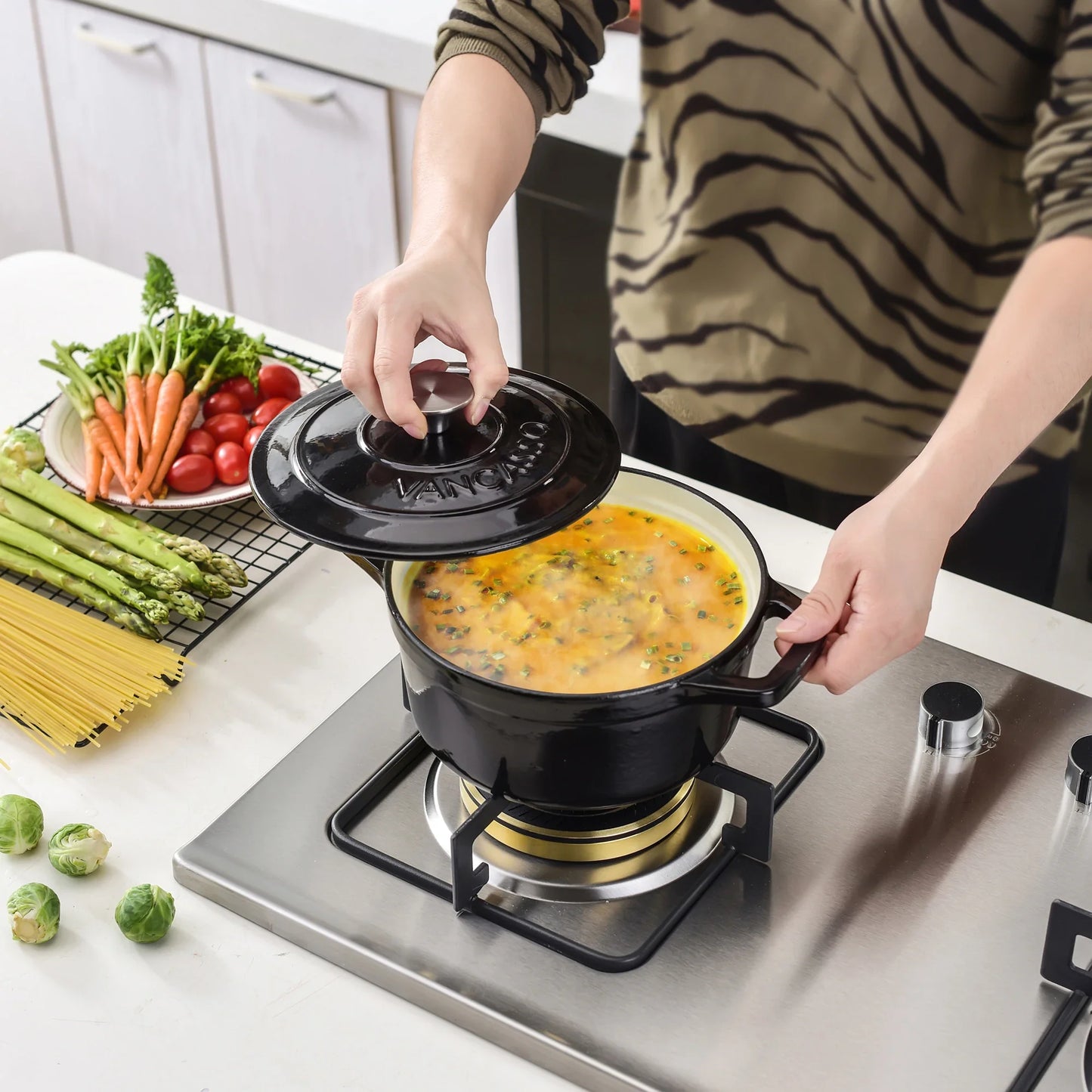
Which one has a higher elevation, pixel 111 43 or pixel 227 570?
pixel 227 570

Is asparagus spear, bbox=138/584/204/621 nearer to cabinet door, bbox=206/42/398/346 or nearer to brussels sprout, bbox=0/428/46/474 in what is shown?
brussels sprout, bbox=0/428/46/474

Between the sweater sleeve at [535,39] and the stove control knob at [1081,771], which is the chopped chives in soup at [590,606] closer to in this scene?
the stove control knob at [1081,771]

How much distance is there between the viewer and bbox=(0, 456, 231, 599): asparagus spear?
4.00 ft

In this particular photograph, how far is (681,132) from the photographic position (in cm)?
153

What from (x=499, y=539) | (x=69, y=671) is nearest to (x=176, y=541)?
(x=69, y=671)

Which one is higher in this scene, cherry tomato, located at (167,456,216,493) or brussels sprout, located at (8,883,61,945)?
brussels sprout, located at (8,883,61,945)

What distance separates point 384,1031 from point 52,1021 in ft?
0.72

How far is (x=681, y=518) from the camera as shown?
1.06 m

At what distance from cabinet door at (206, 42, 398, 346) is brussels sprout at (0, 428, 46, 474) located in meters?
1.36

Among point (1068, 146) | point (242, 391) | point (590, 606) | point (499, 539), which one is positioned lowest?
point (242, 391)

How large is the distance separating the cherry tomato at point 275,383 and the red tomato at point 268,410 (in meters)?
0.02

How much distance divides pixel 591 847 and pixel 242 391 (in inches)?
30.8

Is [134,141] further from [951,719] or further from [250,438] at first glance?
[951,719]

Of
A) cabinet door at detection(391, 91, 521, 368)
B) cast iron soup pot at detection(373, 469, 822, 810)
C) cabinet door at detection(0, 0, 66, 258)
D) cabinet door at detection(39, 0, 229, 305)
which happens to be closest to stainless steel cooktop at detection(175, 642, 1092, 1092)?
cast iron soup pot at detection(373, 469, 822, 810)
